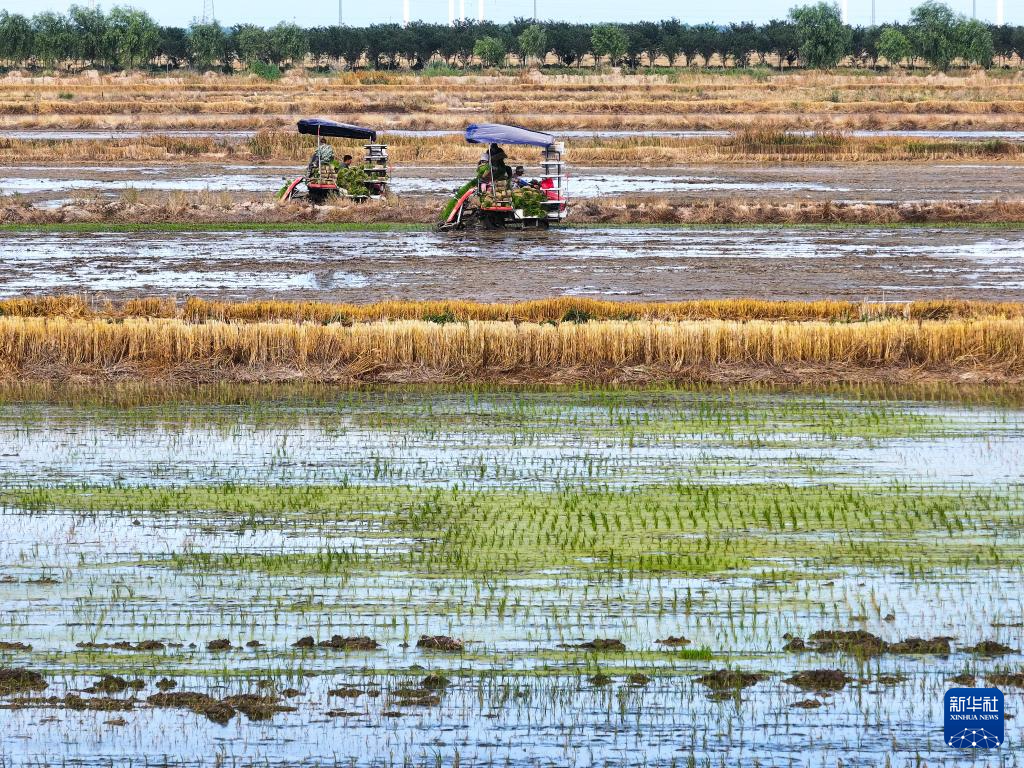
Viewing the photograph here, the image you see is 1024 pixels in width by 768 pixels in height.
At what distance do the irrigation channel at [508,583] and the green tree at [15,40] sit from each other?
88616mm

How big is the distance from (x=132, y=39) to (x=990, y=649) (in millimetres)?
90441

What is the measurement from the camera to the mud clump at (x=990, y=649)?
290 inches

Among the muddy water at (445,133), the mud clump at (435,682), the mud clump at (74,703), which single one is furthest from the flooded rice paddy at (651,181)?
the mud clump at (74,703)

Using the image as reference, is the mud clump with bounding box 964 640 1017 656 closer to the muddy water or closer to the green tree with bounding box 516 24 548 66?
the muddy water

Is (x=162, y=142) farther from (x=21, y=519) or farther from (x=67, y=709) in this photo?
(x=67, y=709)

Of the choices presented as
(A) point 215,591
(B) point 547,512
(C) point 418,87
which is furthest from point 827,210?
(C) point 418,87

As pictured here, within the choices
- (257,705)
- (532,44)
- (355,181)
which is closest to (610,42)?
(532,44)

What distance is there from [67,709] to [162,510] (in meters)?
3.21

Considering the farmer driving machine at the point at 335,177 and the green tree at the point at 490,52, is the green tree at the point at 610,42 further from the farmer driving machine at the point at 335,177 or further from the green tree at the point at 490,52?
the farmer driving machine at the point at 335,177

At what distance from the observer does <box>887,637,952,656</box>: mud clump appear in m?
7.39

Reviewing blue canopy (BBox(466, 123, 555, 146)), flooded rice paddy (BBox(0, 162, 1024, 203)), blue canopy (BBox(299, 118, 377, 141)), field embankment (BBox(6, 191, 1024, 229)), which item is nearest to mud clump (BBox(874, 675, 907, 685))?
blue canopy (BBox(466, 123, 555, 146))

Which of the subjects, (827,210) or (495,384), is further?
(827,210)

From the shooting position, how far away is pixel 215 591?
27.5 ft

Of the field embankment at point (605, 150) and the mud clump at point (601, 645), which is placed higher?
the field embankment at point (605, 150)
